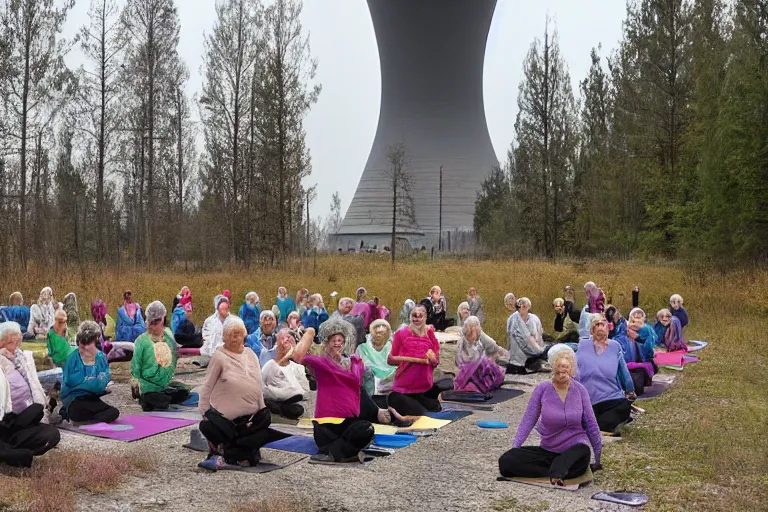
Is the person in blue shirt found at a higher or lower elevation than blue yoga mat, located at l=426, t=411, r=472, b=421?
higher

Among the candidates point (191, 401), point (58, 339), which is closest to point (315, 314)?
point (191, 401)

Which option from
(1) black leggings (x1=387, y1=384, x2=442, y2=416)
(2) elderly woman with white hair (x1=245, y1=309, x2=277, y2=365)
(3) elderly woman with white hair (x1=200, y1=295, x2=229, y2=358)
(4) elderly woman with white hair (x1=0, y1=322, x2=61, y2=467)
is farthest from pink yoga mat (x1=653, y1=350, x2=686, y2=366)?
(4) elderly woman with white hair (x1=0, y1=322, x2=61, y2=467)

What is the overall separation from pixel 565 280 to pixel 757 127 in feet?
19.0

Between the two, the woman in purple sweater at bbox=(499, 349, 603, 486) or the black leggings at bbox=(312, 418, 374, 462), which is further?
the black leggings at bbox=(312, 418, 374, 462)

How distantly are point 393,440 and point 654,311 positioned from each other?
12.1 meters

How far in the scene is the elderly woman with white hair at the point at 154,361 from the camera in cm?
837

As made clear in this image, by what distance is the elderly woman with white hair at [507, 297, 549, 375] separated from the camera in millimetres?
11523

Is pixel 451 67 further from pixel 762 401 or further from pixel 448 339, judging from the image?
pixel 762 401

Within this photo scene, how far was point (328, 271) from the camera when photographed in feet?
79.3

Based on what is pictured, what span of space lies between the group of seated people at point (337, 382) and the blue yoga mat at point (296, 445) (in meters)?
0.29

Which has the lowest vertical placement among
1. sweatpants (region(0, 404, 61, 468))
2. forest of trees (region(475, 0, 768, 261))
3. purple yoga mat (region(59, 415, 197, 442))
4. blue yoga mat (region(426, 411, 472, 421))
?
blue yoga mat (region(426, 411, 472, 421))

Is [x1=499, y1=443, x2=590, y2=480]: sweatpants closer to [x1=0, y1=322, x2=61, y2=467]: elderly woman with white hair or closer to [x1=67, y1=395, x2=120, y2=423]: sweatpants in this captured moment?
[x1=0, y1=322, x2=61, y2=467]: elderly woman with white hair

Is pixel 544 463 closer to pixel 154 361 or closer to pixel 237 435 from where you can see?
pixel 237 435

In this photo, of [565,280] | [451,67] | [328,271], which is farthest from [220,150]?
[451,67]
